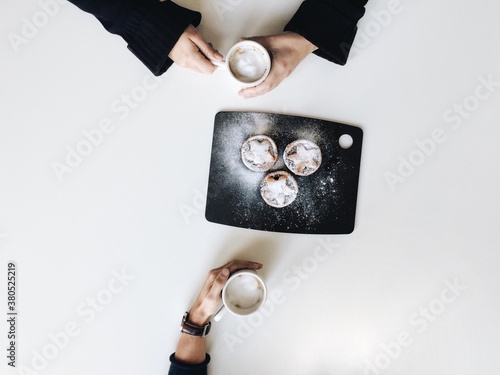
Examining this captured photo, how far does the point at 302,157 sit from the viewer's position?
3.14 ft

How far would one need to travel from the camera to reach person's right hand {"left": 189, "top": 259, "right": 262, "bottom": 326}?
93cm

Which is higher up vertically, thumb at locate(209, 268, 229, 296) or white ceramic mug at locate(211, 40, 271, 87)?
white ceramic mug at locate(211, 40, 271, 87)

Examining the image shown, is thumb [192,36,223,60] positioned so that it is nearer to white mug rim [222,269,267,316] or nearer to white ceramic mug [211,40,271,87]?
white ceramic mug [211,40,271,87]

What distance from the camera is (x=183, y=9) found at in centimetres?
92

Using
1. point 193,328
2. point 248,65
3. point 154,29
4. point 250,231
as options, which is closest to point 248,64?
point 248,65

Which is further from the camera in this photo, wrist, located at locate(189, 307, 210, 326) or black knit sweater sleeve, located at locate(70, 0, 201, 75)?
wrist, located at locate(189, 307, 210, 326)

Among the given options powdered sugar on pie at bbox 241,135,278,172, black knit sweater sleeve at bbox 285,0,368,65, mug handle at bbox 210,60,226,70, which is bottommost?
powdered sugar on pie at bbox 241,135,278,172

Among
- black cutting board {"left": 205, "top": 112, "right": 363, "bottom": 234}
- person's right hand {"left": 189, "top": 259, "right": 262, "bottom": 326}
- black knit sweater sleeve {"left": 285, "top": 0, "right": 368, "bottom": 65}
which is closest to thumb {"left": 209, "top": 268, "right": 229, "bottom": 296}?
person's right hand {"left": 189, "top": 259, "right": 262, "bottom": 326}

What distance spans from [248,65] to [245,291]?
0.50 metres

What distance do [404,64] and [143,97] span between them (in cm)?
61

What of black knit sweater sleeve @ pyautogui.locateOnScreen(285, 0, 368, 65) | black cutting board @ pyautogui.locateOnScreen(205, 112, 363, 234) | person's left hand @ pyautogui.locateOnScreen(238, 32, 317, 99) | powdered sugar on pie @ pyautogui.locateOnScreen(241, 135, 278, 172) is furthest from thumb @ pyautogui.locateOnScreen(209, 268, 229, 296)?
black knit sweater sleeve @ pyautogui.locateOnScreen(285, 0, 368, 65)

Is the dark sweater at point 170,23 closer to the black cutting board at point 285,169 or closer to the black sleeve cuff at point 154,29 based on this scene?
the black sleeve cuff at point 154,29

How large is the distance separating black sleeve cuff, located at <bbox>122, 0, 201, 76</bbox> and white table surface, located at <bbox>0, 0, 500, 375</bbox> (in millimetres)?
77

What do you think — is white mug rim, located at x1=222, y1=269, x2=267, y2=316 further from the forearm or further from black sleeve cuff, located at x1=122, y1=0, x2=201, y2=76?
black sleeve cuff, located at x1=122, y1=0, x2=201, y2=76
